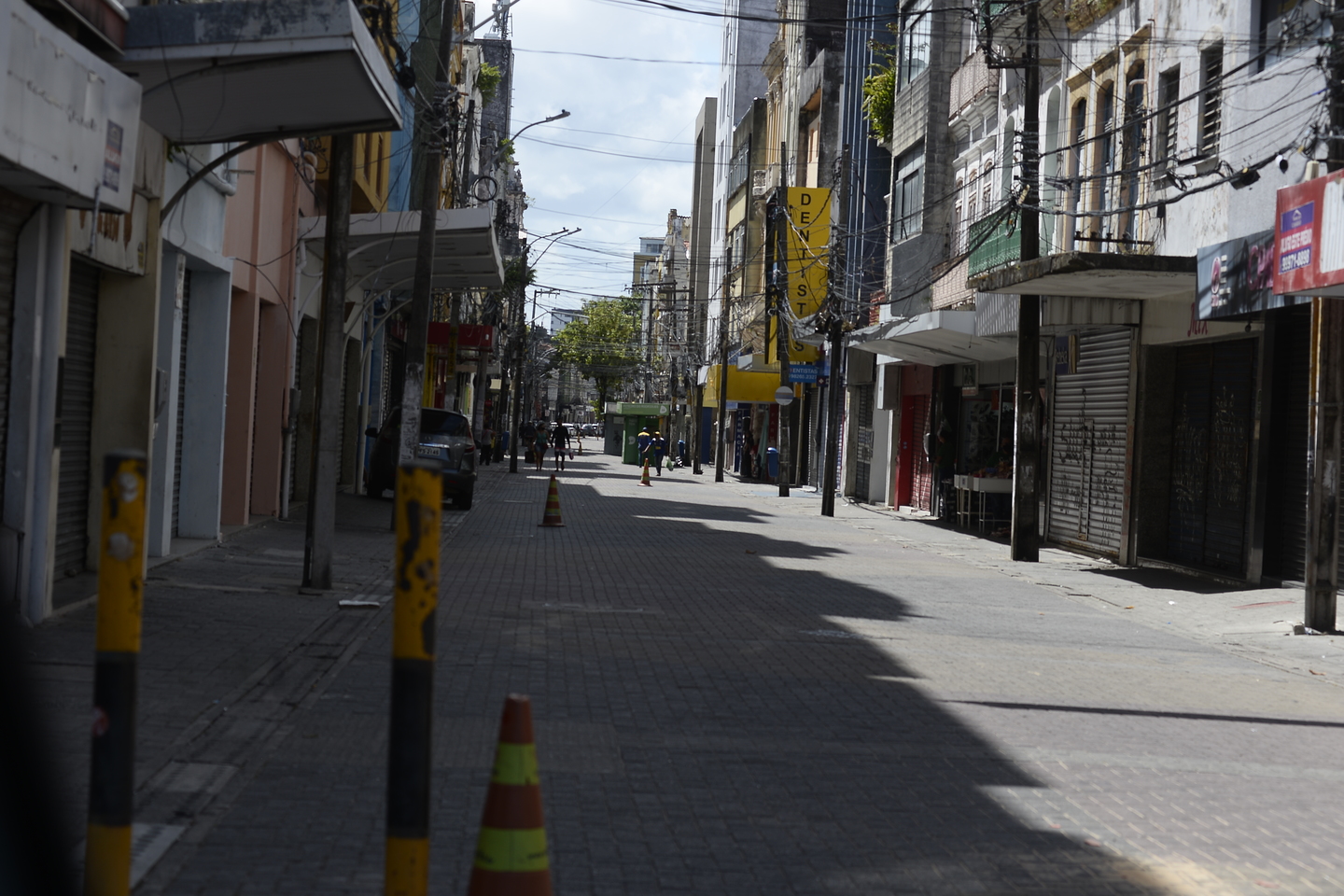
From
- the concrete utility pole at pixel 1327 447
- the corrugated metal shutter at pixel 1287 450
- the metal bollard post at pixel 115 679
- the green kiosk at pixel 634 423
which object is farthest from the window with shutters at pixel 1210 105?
the green kiosk at pixel 634 423

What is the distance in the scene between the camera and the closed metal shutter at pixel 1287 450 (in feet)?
52.1

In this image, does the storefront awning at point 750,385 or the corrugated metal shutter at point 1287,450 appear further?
the storefront awning at point 750,385

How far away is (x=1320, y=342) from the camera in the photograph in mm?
12688

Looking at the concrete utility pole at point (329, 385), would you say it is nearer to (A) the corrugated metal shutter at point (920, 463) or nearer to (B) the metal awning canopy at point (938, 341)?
(B) the metal awning canopy at point (938, 341)

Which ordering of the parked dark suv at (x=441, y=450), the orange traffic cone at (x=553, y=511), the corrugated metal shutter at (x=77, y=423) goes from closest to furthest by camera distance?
the corrugated metal shutter at (x=77, y=423) < the orange traffic cone at (x=553, y=511) < the parked dark suv at (x=441, y=450)

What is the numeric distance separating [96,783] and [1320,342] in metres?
11.8

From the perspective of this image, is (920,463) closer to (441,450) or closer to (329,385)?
(441,450)

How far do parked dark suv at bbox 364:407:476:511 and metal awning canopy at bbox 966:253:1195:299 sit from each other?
9.43m

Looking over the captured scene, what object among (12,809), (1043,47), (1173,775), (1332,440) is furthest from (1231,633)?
(1043,47)

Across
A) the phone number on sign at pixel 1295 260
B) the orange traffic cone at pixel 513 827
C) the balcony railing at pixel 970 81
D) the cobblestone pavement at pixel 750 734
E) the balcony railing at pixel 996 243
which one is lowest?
the cobblestone pavement at pixel 750 734

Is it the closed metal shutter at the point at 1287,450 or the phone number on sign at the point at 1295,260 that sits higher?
the phone number on sign at the point at 1295,260

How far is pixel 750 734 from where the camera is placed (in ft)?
24.0

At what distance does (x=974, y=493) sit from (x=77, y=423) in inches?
767

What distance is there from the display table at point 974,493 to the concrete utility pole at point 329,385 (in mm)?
14765
